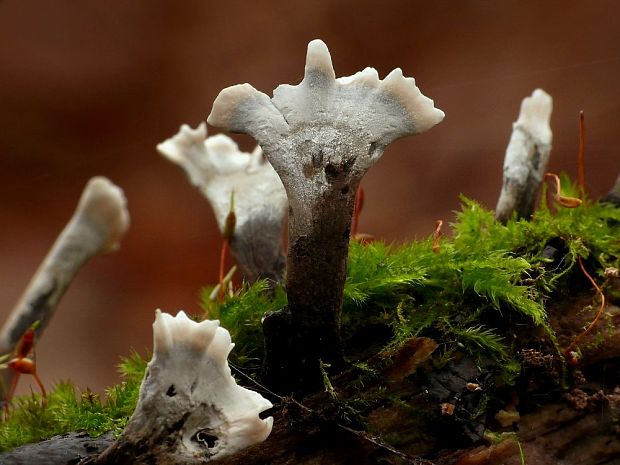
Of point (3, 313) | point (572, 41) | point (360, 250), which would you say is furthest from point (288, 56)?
point (360, 250)

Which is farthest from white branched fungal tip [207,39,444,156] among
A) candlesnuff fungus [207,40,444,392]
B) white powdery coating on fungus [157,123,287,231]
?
white powdery coating on fungus [157,123,287,231]

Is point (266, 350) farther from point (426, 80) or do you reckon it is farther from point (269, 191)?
point (426, 80)

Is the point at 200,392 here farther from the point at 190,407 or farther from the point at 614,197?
the point at 614,197

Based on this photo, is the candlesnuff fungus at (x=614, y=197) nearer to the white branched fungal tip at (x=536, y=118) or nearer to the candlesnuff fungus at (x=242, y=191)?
the white branched fungal tip at (x=536, y=118)

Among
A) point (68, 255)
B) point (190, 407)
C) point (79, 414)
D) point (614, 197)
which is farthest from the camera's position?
point (68, 255)

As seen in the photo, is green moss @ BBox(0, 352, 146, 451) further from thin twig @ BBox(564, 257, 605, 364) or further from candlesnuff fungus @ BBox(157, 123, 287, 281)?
thin twig @ BBox(564, 257, 605, 364)

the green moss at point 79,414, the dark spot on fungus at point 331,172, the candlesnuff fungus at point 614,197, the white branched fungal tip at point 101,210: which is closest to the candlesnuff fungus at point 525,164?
the candlesnuff fungus at point 614,197

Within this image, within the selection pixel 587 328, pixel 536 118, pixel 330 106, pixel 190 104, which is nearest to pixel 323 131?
pixel 330 106
